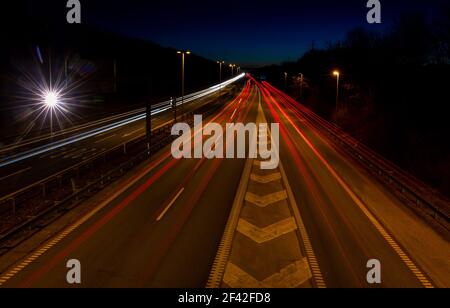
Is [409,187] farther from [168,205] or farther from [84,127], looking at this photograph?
[84,127]

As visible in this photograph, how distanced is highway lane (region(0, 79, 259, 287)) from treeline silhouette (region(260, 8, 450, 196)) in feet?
47.6

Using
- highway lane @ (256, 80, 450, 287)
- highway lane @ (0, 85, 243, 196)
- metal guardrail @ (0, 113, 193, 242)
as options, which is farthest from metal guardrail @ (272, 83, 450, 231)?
highway lane @ (0, 85, 243, 196)

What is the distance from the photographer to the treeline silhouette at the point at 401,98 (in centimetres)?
3256

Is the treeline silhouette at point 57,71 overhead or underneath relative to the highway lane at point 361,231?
overhead

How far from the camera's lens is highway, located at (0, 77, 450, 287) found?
12.3 meters

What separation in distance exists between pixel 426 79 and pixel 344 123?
10.6m

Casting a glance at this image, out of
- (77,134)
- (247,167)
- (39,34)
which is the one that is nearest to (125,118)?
(77,134)

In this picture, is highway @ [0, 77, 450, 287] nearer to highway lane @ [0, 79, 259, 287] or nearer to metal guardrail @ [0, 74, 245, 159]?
highway lane @ [0, 79, 259, 287]

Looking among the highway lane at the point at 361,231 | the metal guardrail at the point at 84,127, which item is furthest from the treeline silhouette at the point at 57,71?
the highway lane at the point at 361,231

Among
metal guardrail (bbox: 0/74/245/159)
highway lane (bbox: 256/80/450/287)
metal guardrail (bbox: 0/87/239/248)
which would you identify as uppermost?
metal guardrail (bbox: 0/74/245/159)

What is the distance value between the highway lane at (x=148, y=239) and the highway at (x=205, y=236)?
1.2 inches

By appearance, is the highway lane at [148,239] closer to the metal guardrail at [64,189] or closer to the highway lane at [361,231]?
the metal guardrail at [64,189]

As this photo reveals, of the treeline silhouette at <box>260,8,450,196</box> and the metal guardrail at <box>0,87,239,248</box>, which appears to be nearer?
the metal guardrail at <box>0,87,239,248</box>

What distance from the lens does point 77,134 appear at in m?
42.4
